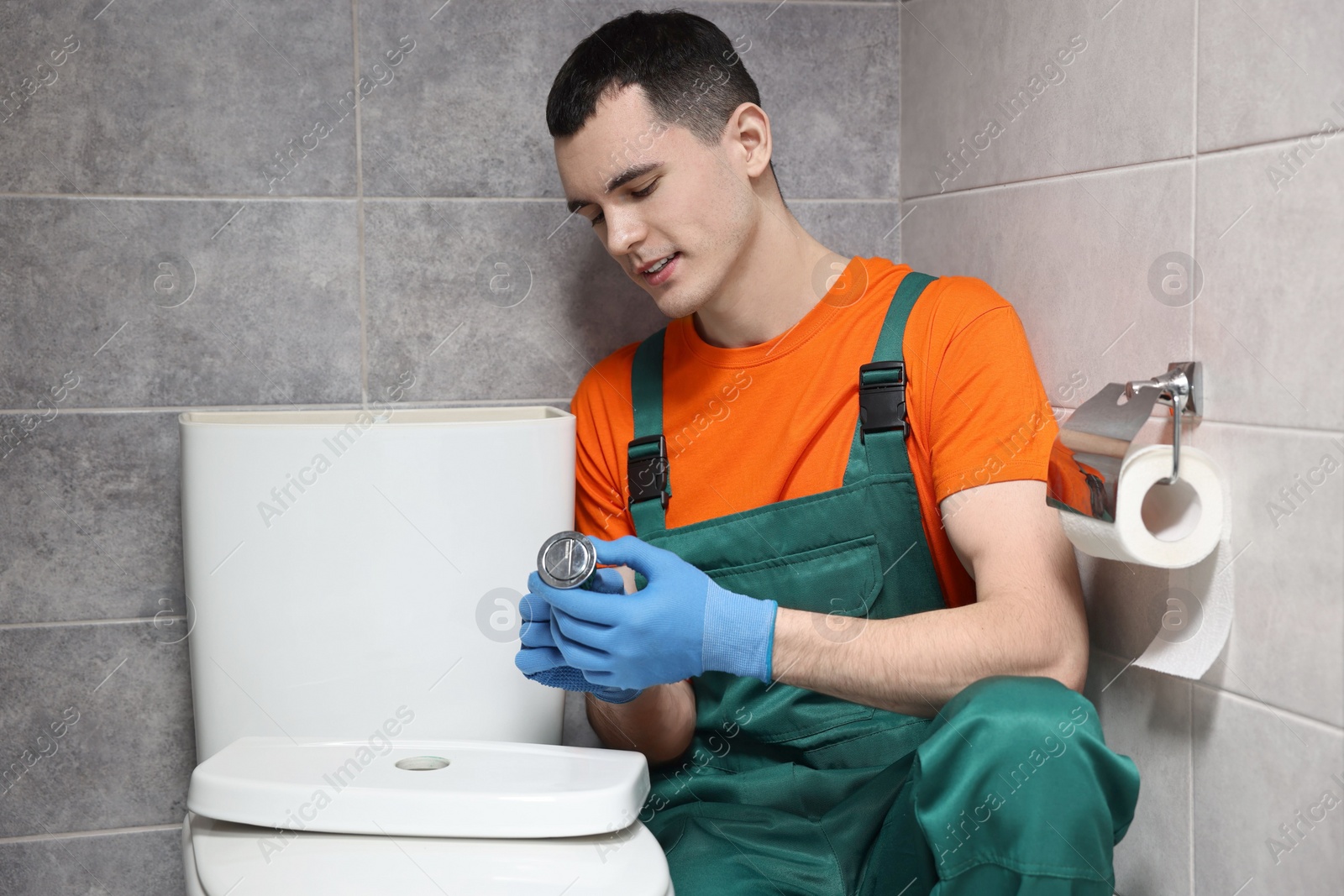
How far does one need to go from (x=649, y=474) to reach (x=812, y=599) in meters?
0.24

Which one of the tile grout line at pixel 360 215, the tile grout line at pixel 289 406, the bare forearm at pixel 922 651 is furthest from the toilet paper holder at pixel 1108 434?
the tile grout line at pixel 360 215

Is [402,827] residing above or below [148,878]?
above

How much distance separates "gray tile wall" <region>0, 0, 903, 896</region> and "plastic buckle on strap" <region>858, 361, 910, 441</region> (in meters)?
0.51

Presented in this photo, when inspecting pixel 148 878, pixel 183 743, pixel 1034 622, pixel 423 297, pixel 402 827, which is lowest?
pixel 148 878

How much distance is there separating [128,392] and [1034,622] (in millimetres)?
1095

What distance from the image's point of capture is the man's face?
1075 millimetres

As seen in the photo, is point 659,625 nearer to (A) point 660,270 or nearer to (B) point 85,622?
(A) point 660,270

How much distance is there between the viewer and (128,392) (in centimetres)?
130

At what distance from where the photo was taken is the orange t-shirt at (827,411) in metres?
1.00

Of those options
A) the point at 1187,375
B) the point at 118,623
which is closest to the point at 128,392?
the point at 118,623

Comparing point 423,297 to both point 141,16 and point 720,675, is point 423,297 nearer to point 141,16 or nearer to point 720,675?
point 141,16

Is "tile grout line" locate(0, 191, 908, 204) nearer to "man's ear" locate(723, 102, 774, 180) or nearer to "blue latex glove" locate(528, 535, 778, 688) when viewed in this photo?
"man's ear" locate(723, 102, 774, 180)

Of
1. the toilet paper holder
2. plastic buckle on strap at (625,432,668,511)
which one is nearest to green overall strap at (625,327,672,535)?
plastic buckle on strap at (625,432,668,511)

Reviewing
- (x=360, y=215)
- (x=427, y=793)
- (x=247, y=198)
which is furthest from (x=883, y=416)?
(x=247, y=198)
